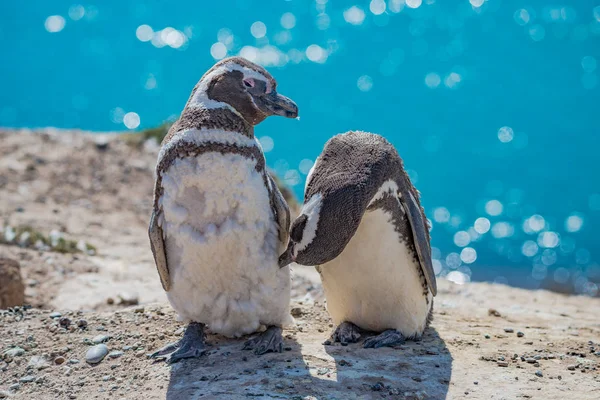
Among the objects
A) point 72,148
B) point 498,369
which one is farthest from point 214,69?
point 72,148

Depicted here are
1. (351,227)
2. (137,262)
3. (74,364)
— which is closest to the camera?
(351,227)

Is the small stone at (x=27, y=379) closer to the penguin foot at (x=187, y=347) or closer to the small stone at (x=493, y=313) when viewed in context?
the penguin foot at (x=187, y=347)

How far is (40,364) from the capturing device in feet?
13.1

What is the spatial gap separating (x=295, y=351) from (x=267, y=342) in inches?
6.2

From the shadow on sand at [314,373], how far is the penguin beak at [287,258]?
48 centimetres

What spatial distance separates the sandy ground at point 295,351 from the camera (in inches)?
139

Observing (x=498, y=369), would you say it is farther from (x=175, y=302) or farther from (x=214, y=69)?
(x=214, y=69)

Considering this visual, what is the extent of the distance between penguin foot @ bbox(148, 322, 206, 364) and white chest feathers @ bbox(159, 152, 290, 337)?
60mm

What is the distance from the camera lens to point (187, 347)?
3.90 metres

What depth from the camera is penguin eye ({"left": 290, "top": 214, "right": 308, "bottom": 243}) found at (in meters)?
3.48

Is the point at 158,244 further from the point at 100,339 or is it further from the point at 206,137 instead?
the point at 100,339

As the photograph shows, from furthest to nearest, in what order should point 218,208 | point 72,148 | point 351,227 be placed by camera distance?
1. point 72,148
2. point 218,208
3. point 351,227

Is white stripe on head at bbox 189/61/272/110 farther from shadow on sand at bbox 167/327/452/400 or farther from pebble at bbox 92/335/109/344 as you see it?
pebble at bbox 92/335/109/344

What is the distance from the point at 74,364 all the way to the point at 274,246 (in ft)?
4.05
